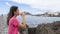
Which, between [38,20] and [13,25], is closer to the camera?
[13,25]

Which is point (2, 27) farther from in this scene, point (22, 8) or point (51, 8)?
point (51, 8)

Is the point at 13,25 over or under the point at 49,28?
over

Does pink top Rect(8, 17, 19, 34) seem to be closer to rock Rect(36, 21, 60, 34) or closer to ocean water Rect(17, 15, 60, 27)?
rock Rect(36, 21, 60, 34)

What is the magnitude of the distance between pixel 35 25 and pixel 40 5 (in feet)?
1.57

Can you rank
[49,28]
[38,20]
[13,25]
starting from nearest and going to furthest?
1. [13,25]
2. [49,28]
3. [38,20]

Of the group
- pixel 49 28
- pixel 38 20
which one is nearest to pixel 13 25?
pixel 49 28

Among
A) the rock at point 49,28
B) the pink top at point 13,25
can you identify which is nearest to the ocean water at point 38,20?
the rock at point 49,28

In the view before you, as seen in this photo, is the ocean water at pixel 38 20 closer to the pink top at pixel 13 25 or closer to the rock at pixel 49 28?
the rock at pixel 49 28

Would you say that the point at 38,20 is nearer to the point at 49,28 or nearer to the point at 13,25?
the point at 49,28

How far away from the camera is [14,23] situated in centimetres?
171

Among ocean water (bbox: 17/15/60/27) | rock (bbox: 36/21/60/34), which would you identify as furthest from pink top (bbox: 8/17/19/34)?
ocean water (bbox: 17/15/60/27)

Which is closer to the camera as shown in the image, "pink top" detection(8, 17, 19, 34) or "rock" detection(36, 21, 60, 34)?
"pink top" detection(8, 17, 19, 34)

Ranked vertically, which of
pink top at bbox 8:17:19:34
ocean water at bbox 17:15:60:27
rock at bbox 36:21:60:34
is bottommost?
rock at bbox 36:21:60:34

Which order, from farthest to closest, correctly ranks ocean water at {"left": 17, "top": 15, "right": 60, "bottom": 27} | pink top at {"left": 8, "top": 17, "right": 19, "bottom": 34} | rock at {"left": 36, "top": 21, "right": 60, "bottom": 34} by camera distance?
ocean water at {"left": 17, "top": 15, "right": 60, "bottom": 27}
rock at {"left": 36, "top": 21, "right": 60, "bottom": 34}
pink top at {"left": 8, "top": 17, "right": 19, "bottom": 34}
